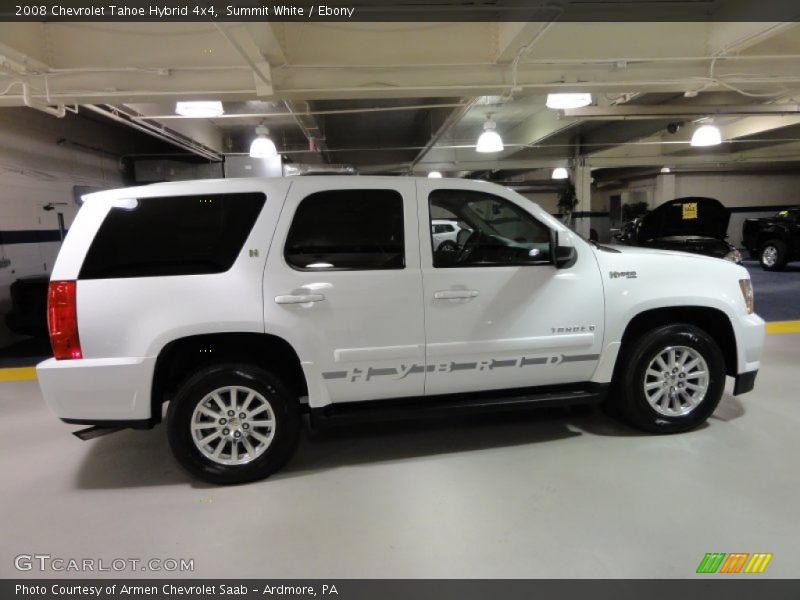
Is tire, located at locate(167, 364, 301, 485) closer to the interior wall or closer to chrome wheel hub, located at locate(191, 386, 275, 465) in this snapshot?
chrome wheel hub, located at locate(191, 386, 275, 465)

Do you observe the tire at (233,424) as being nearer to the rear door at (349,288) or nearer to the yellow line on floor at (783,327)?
the rear door at (349,288)

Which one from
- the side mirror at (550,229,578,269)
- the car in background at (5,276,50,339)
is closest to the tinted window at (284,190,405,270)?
the side mirror at (550,229,578,269)

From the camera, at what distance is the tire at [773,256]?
494 inches

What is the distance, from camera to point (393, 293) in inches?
120

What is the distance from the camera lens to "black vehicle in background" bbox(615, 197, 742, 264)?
8.19 metres

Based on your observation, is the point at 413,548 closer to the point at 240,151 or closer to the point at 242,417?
the point at 242,417

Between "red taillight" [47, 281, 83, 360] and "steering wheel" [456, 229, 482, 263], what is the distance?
2.34m

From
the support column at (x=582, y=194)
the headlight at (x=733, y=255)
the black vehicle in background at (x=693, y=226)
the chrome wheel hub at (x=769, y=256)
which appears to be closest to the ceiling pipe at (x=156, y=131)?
the black vehicle in background at (x=693, y=226)

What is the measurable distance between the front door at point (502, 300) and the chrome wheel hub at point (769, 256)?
12.8m

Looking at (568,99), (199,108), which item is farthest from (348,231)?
(568,99)
